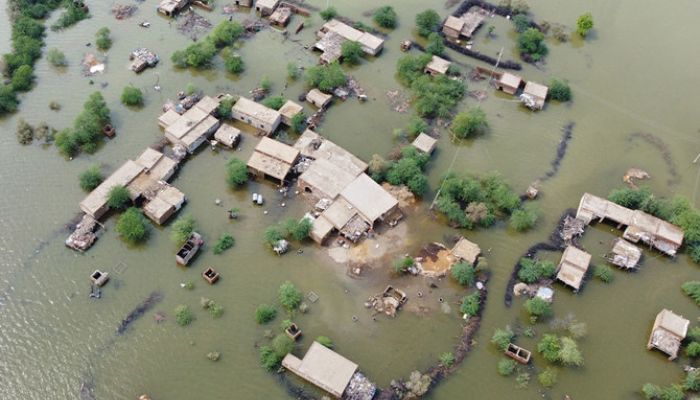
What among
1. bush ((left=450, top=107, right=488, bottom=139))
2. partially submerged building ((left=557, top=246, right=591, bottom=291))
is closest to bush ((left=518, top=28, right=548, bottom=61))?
bush ((left=450, top=107, right=488, bottom=139))

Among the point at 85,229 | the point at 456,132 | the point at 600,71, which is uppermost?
the point at 600,71

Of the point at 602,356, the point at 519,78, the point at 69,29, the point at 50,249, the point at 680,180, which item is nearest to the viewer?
the point at 602,356

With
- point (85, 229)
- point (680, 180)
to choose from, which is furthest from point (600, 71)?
point (85, 229)

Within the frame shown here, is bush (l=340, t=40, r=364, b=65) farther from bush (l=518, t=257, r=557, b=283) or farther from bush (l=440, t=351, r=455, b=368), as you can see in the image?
bush (l=440, t=351, r=455, b=368)

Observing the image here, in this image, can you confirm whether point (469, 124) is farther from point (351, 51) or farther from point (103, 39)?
point (103, 39)

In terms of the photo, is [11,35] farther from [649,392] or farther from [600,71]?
[649,392]

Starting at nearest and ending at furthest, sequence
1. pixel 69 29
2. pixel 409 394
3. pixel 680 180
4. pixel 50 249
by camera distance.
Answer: pixel 409 394 → pixel 50 249 → pixel 680 180 → pixel 69 29
